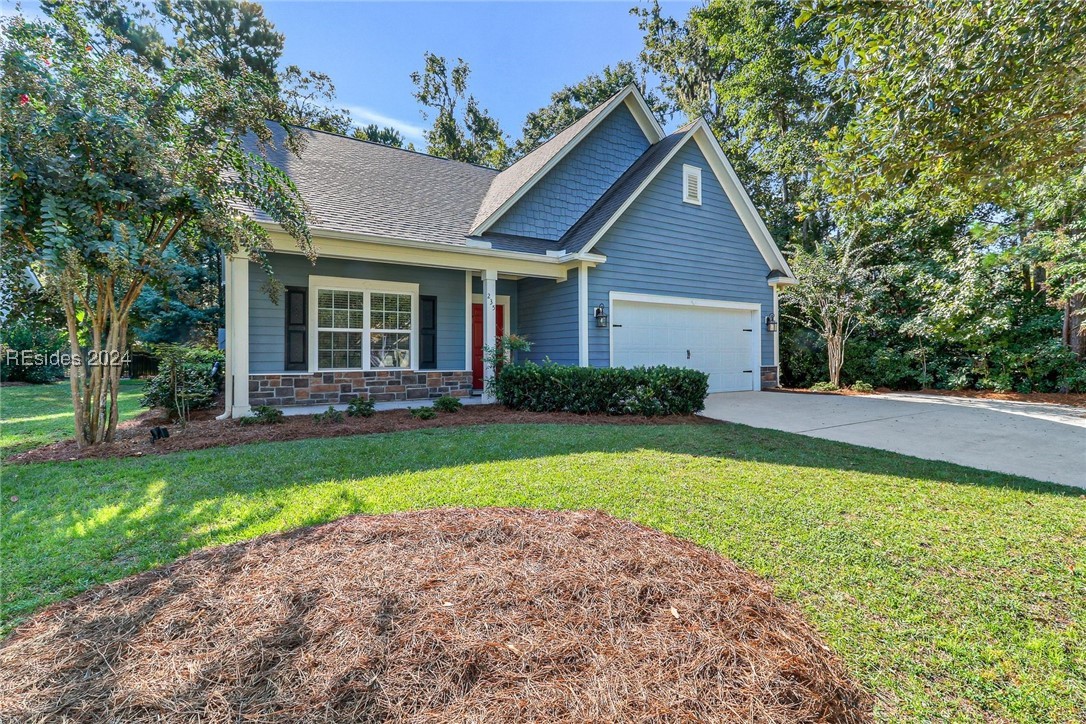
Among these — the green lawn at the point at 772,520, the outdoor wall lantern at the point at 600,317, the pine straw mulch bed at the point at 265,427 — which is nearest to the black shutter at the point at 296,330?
the pine straw mulch bed at the point at 265,427

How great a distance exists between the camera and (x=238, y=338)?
7.04m

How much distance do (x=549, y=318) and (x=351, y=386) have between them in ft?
13.8

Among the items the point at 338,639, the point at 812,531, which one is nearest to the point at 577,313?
the point at 812,531

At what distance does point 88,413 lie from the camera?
535 centimetres

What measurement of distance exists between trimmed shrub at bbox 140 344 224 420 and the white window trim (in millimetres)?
1611

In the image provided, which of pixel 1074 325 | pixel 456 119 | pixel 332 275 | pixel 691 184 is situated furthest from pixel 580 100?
pixel 1074 325

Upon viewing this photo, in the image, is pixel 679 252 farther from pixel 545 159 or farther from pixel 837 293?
pixel 837 293

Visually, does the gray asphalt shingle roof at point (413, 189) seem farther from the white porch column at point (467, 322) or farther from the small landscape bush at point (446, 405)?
the small landscape bush at point (446, 405)

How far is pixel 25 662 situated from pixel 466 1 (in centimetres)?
1303

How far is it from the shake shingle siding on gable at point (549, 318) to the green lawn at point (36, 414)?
7.54 m

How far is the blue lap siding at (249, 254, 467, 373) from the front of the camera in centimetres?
780

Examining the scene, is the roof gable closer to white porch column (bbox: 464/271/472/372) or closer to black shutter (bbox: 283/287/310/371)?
white porch column (bbox: 464/271/472/372)

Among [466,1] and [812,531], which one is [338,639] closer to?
[812,531]

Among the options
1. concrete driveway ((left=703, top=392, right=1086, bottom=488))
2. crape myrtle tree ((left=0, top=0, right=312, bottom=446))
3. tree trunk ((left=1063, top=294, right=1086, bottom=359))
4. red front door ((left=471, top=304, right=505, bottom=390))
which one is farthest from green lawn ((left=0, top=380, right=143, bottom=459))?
tree trunk ((left=1063, top=294, right=1086, bottom=359))
